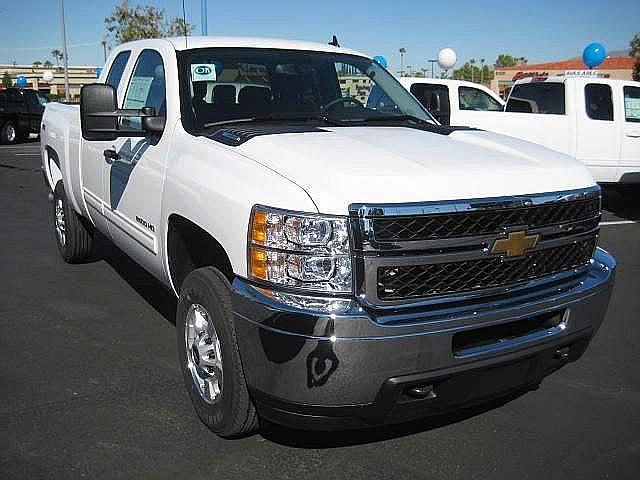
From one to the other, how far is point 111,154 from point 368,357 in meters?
2.59

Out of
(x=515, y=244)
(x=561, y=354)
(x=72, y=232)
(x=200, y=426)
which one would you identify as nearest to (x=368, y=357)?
(x=515, y=244)

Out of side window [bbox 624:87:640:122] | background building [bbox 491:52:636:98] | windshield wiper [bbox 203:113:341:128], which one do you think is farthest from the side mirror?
background building [bbox 491:52:636:98]

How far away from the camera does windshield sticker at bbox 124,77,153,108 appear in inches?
162

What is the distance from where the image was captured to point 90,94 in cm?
345

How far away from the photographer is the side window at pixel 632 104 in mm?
10203

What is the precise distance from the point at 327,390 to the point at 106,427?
138 centimetres

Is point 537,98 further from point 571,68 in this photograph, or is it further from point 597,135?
point 571,68

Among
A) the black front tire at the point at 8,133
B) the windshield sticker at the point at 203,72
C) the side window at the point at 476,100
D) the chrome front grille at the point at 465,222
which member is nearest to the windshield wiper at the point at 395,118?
the windshield sticker at the point at 203,72

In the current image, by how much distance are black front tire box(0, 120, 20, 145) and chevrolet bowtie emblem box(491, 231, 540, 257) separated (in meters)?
22.0

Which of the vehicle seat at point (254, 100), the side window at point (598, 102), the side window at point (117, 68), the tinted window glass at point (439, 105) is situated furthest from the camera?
the side window at point (598, 102)

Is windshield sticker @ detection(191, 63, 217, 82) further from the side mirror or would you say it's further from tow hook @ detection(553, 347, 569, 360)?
tow hook @ detection(553, 347, 569, 360)

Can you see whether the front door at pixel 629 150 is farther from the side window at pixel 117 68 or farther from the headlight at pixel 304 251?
the headlight at pixel 304 251

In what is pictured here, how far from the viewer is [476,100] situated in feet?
39.7

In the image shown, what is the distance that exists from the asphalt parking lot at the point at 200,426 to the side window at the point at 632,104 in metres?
6.49
